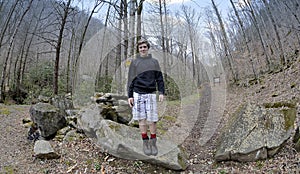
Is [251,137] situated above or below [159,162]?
above

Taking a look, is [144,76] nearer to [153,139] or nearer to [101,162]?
[153,139]

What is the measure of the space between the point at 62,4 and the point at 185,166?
9130mm

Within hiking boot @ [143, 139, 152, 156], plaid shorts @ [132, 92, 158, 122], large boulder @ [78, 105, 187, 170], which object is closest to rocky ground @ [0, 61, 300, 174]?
large boulder @ [78, 105, 187, 170]

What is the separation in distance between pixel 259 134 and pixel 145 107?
2.26 meters

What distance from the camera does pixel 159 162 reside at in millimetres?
4242

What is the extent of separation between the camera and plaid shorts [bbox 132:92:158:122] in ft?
12.1

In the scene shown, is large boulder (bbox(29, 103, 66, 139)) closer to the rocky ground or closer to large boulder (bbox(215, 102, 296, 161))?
the rocky ground

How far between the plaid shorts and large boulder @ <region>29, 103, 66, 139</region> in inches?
114

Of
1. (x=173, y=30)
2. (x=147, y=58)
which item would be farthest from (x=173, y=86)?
(x=147, y=58)

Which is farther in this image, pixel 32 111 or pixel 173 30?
pixel 173 30

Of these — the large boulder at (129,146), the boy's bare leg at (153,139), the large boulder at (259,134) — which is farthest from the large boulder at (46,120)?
the large boulder at (259,134)

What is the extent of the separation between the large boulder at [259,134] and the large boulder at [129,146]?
0.82 meters

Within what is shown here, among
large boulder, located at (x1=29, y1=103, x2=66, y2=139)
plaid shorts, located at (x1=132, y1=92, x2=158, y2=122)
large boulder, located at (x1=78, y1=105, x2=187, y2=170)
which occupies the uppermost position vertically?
plaid shorts, located at (x1=132, y1=92, x2=158, y2=122)

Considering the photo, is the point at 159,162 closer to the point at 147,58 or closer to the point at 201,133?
the point at 147,58
